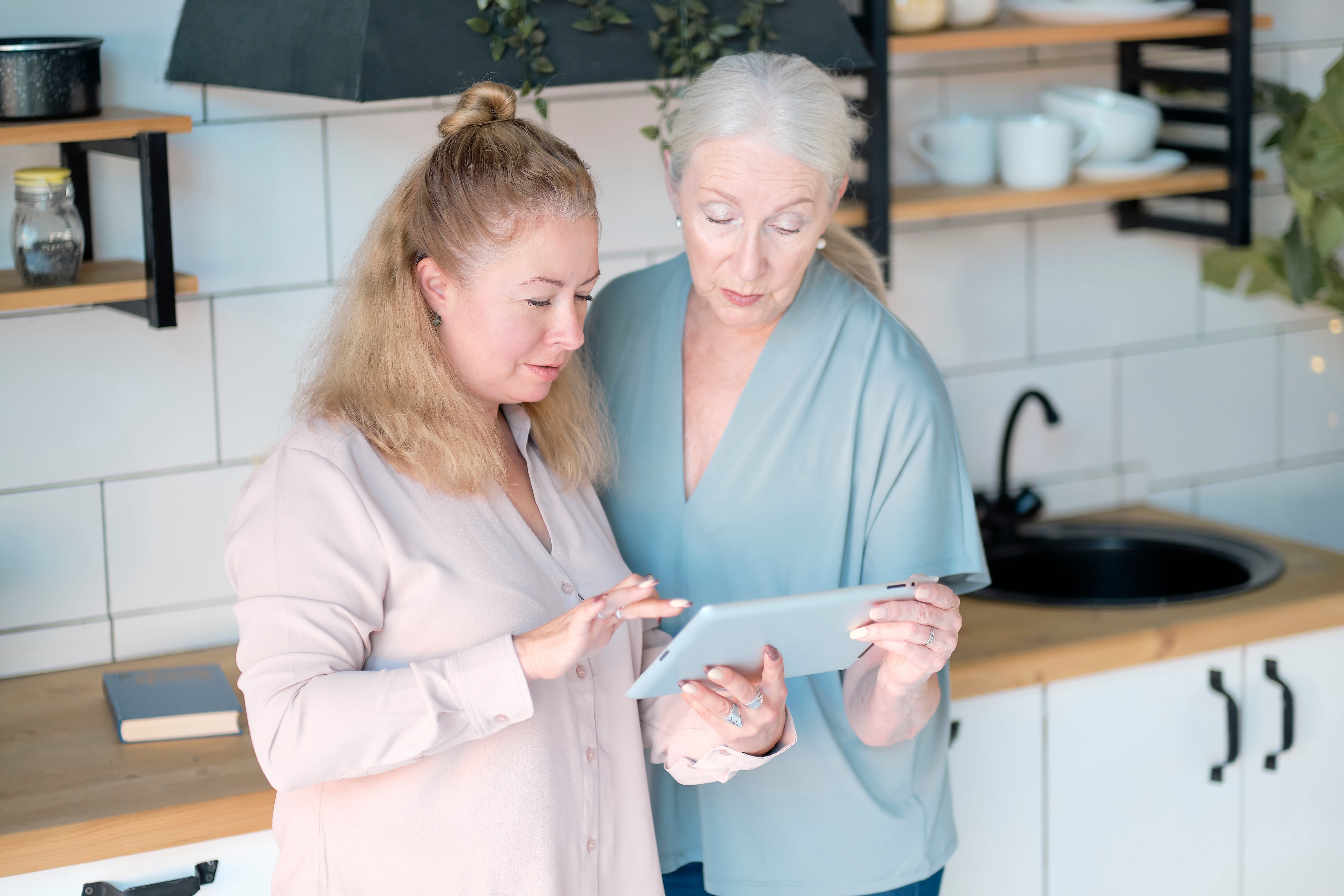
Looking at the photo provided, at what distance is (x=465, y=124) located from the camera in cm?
135

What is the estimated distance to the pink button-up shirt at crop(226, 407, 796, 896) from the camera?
1191 mm

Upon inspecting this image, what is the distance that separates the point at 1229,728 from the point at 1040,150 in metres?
0.91

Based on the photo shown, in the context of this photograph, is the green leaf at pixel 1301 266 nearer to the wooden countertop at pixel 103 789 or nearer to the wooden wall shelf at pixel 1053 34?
the wooden wall shelf at pixel 1053 34

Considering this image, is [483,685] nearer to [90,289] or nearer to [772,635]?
[772,635]

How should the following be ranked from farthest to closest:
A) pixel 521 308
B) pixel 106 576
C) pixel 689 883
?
pixel 106 576 → pixel 689 883 → pixel 521 308

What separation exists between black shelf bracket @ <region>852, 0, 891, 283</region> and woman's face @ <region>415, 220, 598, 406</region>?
32.8 inches

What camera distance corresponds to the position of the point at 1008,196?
227cm

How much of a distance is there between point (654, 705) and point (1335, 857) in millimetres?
1368

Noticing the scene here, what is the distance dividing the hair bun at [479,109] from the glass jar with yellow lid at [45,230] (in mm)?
615

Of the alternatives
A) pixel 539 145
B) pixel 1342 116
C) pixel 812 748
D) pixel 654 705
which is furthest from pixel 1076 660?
pixel 539 145

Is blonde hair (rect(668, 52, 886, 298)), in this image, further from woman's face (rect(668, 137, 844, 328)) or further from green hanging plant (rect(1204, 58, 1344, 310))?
green hanging plant (rect(1204, 58, 1344, 310))

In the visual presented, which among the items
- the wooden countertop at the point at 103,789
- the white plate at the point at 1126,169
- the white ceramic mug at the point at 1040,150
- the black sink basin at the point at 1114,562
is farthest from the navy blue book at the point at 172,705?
the white plate at the point at 1126,169

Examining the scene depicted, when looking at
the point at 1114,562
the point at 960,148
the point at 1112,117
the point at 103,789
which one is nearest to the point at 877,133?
the point at 960,148

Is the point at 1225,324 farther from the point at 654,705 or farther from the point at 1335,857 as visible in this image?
the point at 654,705
